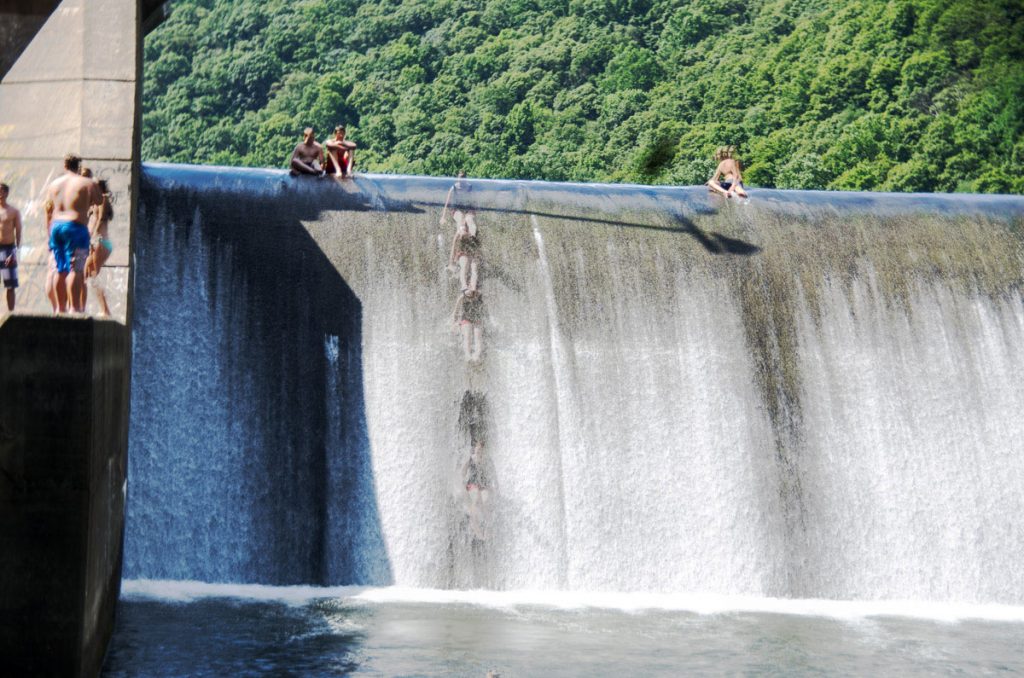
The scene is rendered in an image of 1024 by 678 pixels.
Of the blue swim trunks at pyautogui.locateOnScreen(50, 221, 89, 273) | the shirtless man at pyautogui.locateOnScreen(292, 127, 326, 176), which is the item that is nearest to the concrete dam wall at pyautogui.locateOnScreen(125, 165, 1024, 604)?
the shirtless man at pyautogui.locateOnScreen(292, 127, 326, 176)

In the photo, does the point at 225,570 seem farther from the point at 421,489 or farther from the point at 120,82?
the point at 120,82

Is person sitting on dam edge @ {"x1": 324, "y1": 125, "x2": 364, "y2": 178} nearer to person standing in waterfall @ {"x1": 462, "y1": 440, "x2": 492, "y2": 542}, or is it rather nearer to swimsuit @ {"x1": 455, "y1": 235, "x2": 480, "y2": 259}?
swimsuit @ {"x1": 455, "y1": 235, "x2": 480, "y2": 259}

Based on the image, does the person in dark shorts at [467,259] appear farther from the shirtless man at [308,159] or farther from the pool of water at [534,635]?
the pool of water at [534,635]

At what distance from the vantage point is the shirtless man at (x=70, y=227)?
1215 centimetres

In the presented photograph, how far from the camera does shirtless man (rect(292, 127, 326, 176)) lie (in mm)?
16875

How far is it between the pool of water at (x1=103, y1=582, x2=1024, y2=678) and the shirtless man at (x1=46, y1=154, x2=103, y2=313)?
2.86 m

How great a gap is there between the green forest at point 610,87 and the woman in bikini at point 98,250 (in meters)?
32.0

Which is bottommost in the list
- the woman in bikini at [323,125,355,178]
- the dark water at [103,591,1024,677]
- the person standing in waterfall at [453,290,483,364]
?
the dark water at [103,591,1024,677]

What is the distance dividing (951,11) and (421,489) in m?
37.0

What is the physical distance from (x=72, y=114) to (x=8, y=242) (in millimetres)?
2070

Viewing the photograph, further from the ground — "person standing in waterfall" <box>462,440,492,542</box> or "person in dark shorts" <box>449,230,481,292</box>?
"person in dark shorts" <box>449,230,481,292</box>

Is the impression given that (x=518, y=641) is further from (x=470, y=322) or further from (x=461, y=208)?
(x=461, y=208)

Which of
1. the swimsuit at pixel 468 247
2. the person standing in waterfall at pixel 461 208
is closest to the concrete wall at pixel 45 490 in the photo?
the swimsuit at pixel 468 247

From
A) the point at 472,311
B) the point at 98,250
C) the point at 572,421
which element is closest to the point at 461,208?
the point at 472,311
